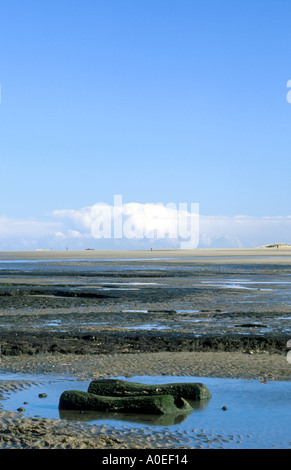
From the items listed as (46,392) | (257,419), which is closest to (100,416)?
(46,392)

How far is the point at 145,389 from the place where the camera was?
11898mm

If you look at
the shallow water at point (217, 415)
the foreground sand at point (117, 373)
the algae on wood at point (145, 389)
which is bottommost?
the shallow water at point (217, 415)

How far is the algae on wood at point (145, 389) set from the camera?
1188 cm

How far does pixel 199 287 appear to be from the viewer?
133 feet

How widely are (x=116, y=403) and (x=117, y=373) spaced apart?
9.52ft

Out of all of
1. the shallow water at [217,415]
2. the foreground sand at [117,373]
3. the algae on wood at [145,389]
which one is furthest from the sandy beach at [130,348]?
the algae on wood at [145,389]

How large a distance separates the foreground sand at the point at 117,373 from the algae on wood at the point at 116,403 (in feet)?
2.72

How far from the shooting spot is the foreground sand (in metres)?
9.48

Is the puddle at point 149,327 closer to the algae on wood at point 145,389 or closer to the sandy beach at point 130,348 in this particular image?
the sandy beach at point 130,348

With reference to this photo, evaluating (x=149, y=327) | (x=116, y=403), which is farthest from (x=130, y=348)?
(x=116, y=403)

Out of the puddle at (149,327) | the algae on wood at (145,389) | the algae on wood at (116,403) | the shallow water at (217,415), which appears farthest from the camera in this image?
the puddle at (149,327)

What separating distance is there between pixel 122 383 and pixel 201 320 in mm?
12416

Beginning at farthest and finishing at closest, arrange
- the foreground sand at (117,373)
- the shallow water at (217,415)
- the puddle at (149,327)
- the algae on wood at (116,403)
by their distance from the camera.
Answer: the puddle at (149,327), the algae on wood at (116,403), the shallow water at (217,415), the foreground sand at (117,373)
